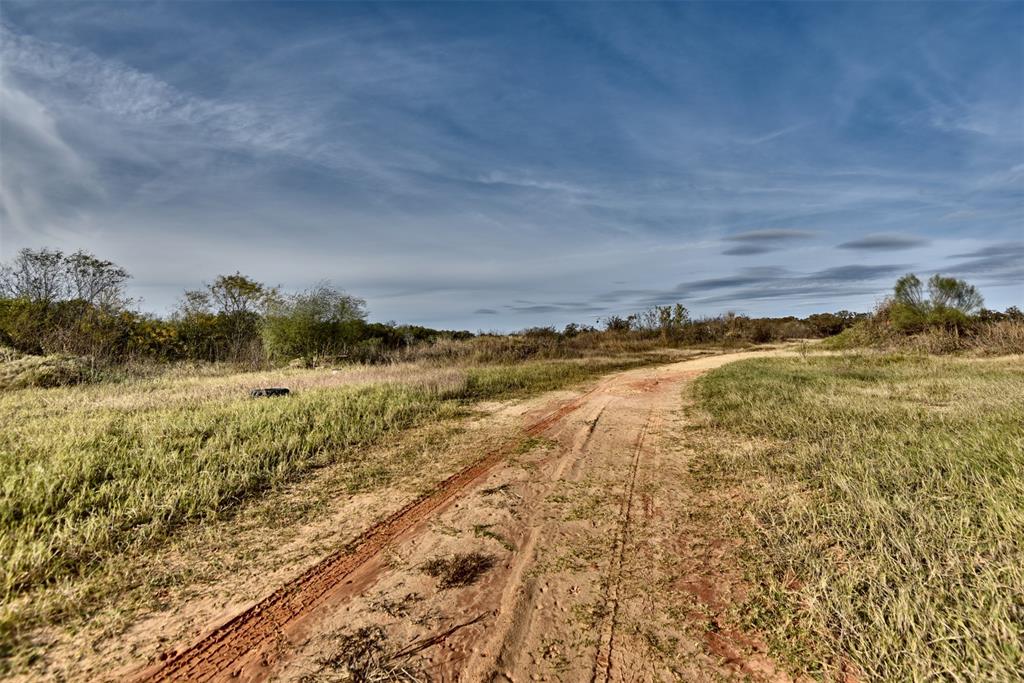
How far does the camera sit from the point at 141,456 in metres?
5.28

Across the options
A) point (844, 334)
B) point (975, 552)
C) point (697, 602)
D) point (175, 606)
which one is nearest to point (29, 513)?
point (175, 606)

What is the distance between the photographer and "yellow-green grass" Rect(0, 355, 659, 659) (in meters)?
3.52

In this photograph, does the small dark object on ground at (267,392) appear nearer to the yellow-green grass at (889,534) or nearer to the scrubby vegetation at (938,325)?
the yellow-green grass at (889,534)

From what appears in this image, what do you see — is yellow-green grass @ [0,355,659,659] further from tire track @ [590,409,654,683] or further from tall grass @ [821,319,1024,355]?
tall grass @ [821,319,1024,355]

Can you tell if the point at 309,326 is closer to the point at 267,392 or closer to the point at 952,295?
the point at 267,392

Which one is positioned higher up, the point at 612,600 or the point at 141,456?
the point at 141,456

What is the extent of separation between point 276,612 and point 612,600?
2189 mm

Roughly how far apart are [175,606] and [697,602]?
137 inches

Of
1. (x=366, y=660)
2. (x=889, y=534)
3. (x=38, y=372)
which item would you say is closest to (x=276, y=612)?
(x=366, y=660)

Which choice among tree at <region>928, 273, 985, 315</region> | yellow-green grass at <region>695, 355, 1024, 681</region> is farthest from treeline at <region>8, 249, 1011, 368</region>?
yellow-green grass at <region>695, 355, 1024, 681</region>

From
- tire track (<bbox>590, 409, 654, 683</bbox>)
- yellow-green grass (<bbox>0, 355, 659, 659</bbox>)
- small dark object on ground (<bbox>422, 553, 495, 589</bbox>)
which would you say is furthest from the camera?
yellow-green grass (<bbox>0, 355, 659, 659</bbox>)

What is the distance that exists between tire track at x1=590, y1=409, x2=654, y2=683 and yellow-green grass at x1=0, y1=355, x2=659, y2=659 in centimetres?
346

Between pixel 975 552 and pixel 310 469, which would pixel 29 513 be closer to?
pixel 310 469

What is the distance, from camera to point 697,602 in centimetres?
284
